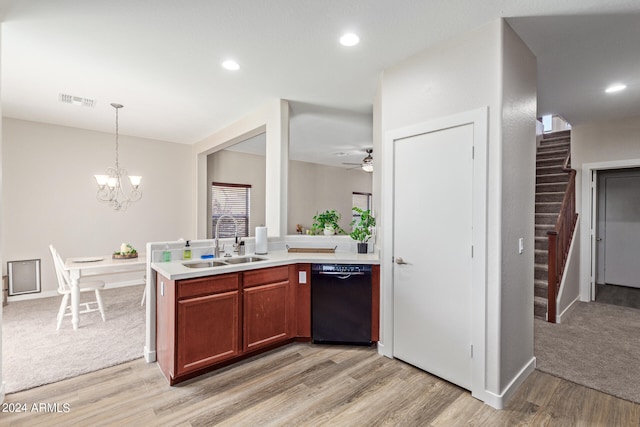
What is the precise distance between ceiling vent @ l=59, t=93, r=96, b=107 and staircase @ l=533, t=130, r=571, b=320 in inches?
249

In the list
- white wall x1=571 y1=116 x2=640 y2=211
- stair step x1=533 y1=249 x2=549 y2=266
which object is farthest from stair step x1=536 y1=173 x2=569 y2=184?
stair step x1=533 y1=249 x2=549 y2=266

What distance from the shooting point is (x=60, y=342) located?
3299 mm

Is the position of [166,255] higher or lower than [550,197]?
lower

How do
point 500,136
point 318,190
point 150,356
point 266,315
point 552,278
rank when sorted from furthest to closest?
point 318,190 < point 552,278 < point 266,315 < point 150,356 < point 500,136

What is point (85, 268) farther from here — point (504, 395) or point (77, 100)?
point (504, 395)

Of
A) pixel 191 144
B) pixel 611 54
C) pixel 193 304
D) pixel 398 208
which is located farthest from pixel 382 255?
pixel 191 144

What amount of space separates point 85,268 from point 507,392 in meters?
4.25

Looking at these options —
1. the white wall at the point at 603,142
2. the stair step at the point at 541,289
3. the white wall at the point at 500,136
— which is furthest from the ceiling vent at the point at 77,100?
the white wall at the point at 603,142

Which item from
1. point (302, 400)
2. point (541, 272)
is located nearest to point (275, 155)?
point (302, 400)

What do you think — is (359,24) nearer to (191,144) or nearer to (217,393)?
(217,393)

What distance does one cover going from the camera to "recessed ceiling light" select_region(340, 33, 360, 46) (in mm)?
2528

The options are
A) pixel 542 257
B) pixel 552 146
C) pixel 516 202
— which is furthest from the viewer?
pixel 552 146

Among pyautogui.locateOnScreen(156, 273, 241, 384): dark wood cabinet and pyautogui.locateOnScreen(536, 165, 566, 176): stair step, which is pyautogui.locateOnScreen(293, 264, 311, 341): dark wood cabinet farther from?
pyautogui.locateOnScreen(536, 165, 566, 176): stair step

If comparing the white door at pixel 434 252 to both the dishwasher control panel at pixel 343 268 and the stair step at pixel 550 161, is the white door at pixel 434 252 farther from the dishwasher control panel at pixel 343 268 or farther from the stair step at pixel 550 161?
the stair step at pixel 550 161
